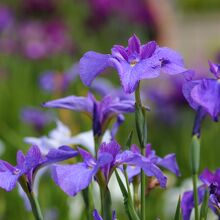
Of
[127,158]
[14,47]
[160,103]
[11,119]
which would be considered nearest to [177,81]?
[160,103]

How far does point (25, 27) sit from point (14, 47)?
0.25m

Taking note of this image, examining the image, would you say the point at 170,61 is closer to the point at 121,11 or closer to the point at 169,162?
the point at 169,162

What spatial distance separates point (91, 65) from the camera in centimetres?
84

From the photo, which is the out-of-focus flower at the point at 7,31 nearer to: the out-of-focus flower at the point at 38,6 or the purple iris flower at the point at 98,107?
the out-of-focus flower at the point at 38,6

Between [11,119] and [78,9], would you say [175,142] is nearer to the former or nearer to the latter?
[11,119]

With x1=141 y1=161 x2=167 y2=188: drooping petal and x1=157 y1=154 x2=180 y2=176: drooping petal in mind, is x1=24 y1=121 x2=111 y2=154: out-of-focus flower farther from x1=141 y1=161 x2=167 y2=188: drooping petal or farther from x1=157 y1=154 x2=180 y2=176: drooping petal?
x1=141 y1=161 x2=167 y2=188: drooping petal

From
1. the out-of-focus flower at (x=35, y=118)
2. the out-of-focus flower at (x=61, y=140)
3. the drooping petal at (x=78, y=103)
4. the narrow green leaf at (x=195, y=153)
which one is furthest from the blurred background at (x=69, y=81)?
the narrow green leaf at (x=195, y=153)

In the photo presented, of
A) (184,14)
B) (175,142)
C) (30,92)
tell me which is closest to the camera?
(175,142)

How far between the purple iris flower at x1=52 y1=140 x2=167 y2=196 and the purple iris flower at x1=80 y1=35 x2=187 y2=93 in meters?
0.08

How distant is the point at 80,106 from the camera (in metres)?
1.01

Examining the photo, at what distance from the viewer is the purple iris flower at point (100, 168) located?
74 centimetres

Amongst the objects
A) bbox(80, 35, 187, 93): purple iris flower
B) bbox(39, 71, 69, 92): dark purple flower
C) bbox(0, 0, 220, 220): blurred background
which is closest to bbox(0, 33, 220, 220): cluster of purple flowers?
bbox(80, 35, 187, 93): purple iris flower

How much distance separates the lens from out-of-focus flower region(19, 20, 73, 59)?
157 inches

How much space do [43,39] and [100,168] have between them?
347 cm
